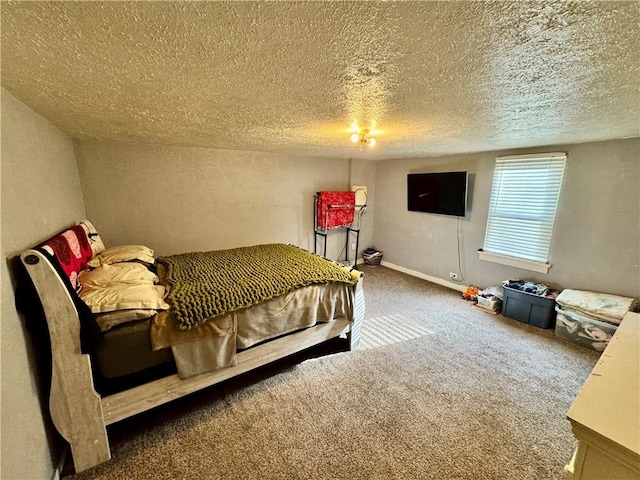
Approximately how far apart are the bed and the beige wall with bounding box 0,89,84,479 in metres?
0.08

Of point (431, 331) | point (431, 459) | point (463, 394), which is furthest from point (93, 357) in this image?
point (431, 331)

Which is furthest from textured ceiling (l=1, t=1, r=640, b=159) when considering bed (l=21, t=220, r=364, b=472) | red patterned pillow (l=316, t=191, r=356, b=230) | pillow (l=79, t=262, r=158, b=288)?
red patterned pillow (l=316, t=191, r=356, b=230)

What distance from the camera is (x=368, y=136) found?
2457 millimetres

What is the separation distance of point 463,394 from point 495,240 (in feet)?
7.47

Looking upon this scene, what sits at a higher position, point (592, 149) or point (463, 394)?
point (592, 149)

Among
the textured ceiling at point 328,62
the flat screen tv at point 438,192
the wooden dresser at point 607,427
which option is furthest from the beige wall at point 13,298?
the flat screen tv at point 438,192

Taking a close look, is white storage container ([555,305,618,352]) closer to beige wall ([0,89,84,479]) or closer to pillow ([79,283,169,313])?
pillow ([79,283,169,313])

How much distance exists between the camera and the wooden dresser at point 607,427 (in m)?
0.67

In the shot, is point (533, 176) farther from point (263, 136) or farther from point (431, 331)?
point (263, 136)

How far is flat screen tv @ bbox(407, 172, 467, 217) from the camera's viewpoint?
3.73 m

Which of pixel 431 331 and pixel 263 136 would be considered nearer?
pixel 263 136

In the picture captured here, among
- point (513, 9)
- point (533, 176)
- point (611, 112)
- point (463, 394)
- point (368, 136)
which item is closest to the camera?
point (513, 9)

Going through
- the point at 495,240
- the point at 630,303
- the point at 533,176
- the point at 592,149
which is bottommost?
the point at 630,303

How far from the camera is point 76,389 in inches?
53.9
